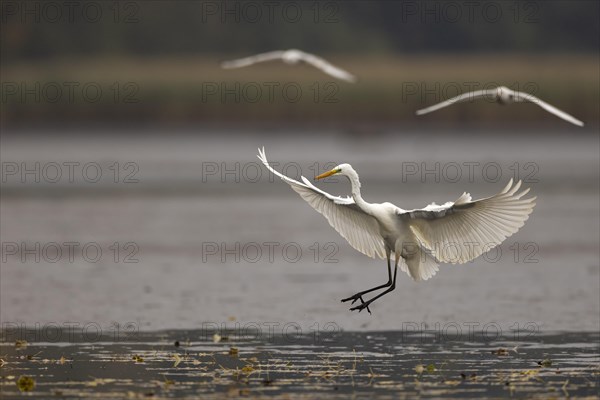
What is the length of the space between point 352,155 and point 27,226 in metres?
21.9

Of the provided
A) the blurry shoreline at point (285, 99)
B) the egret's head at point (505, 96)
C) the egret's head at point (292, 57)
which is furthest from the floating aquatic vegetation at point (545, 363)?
the blurry shoreline at point (285, 99)

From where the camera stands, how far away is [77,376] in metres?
12.9

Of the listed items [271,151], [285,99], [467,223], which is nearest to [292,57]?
[467,223]

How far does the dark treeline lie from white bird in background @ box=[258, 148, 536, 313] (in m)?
74.0

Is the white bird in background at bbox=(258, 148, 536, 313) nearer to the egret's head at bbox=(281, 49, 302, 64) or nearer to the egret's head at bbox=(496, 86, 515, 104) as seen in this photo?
the egret's head at bbox=(496, 86, 515, 104)

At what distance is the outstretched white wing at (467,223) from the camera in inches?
537

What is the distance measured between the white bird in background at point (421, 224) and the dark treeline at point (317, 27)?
7397 centimetres

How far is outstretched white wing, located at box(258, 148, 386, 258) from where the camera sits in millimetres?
14547

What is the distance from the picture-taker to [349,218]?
14930 millimetres

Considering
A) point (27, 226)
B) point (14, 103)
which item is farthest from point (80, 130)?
point (27, 226)

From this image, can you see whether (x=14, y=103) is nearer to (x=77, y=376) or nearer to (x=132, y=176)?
(x=132, y=176)

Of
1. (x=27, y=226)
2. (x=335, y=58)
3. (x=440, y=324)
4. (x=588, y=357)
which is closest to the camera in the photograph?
(x=588, y=357)

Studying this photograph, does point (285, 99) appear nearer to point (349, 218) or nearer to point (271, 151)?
point (271, 151)

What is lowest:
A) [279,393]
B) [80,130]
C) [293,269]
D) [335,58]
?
[279,393]
